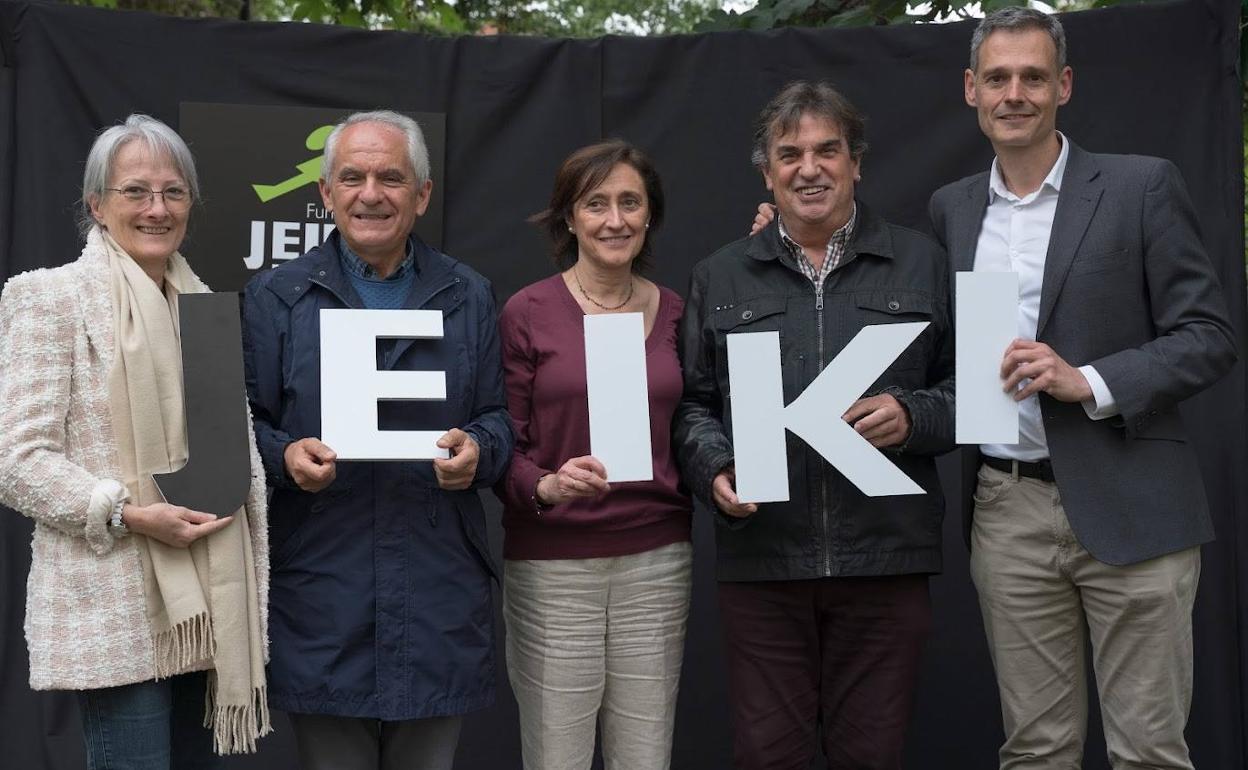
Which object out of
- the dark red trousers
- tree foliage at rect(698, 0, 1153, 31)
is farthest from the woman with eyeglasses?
tree foliage at rect(698, 0, 1153, 31)

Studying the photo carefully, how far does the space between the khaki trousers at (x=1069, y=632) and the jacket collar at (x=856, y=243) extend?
0.59m

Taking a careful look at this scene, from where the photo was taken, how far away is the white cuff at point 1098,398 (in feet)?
9.57

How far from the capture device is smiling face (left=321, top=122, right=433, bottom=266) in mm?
2900

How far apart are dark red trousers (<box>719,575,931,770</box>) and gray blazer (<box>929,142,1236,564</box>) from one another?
44 cm

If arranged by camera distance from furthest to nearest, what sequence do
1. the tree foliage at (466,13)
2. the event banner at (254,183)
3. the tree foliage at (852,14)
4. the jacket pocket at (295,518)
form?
1. the tree foliage at (466,13)
2. the tree foliage at (852,14)
3. the event banner at (254,183)
4. the jacket pocket at (295,518)

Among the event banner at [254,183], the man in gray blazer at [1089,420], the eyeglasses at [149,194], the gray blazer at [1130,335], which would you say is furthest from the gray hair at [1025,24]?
the eyeglasses at [149,194]

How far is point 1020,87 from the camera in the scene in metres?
3.06

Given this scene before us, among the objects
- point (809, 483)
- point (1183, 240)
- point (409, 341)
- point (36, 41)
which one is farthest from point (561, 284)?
point (36, 41)

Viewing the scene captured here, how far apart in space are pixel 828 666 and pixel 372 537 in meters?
1.06

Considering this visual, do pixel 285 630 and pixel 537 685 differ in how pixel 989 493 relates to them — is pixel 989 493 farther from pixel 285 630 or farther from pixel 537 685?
pixel 285 630

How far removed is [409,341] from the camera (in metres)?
2.90

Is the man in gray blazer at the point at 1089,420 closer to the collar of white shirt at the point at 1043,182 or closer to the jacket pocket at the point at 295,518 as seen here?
the collar of white shirt at the point at 1043,182

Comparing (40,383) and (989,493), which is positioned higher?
(40,383)

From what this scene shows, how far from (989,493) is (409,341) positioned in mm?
1373
